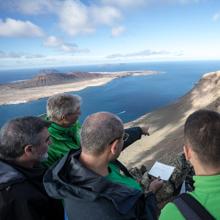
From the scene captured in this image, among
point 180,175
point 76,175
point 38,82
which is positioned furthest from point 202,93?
point 38,82

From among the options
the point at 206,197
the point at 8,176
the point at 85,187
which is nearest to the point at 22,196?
the point at 8,176

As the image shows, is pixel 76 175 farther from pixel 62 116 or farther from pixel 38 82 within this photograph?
pixel 38 82

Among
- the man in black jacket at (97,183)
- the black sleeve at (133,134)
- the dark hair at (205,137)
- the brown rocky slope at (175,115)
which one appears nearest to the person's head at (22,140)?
the man in black jacket at (97,183)

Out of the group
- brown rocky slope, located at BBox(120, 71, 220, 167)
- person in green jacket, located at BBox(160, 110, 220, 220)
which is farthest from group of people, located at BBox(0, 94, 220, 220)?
brown rocky slope, located at BBox(120, 71, 220, 167)

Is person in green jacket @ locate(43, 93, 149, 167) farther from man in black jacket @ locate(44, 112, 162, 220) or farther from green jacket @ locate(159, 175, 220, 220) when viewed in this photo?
green jacket @ locate(159, 175, 220, 220)

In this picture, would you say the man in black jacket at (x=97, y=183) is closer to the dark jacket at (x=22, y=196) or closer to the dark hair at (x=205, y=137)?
the dark jacket at (x=22, y=196)

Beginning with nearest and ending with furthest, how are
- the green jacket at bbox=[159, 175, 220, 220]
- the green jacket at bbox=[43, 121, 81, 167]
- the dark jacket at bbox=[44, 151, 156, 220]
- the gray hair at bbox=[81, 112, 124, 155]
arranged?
1. the green jacket at bbox=[159, 175, 220, 220]
2. the dark jacket at bbox=[44, 151, 156, 220]
3. the gray hair at bbox=[81, 112, 124, 155]
4. the green jacket at bbox=[43, 121, 81, 167]
